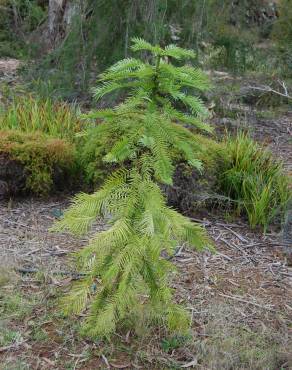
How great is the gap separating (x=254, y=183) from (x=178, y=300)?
5.34 feet

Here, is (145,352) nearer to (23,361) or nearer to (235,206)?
(23,361)

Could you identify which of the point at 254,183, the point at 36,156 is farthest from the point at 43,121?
the point at 254,183

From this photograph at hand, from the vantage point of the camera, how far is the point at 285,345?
3.27 metres

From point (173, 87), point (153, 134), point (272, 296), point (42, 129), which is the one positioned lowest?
point (272, 296)

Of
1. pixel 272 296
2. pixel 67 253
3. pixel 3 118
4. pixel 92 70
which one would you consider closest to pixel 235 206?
pixel 272 296

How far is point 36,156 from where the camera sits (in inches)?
189

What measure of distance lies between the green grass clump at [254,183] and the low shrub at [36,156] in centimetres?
147

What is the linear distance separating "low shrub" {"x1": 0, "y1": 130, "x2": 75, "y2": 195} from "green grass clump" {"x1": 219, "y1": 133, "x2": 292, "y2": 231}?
4.83 ft

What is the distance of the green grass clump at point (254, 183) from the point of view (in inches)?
188

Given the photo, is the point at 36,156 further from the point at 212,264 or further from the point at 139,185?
the point at 139,185

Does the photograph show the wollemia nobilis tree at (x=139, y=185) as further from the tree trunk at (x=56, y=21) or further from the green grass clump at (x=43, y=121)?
the tree trunk at (x=56, y=21)

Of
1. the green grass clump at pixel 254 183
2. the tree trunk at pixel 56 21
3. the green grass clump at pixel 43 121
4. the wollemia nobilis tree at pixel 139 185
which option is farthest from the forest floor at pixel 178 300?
the tree trunk at pixel 56 21

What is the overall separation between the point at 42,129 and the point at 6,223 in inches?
51.7

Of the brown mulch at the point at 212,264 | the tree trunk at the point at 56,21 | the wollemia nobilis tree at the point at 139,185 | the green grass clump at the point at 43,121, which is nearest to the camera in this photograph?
the wollemia nobilis tree at the point at 139,185
